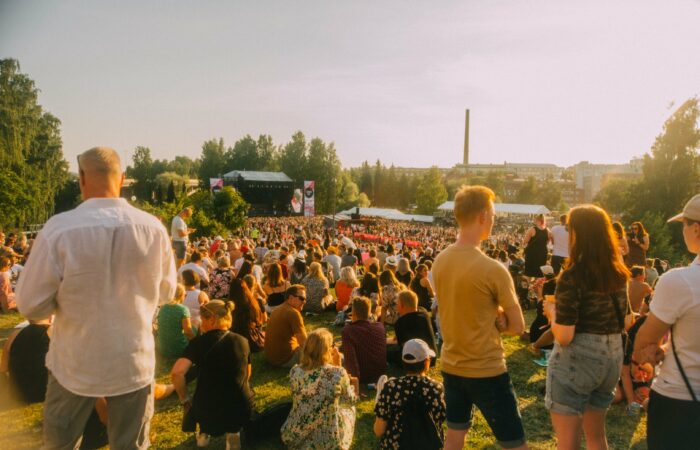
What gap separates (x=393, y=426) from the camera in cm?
293

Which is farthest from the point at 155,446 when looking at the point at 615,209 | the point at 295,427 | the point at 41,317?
the point at 615,209

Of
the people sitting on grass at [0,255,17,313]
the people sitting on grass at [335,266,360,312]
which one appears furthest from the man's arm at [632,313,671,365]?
the people sitting on grass at [0,255,17,313]

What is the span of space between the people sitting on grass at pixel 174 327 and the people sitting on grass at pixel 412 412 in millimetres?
3103

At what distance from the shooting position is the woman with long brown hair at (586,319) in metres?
2.23

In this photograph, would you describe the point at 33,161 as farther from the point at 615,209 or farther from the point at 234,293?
the point at 615,209

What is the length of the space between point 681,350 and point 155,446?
3865 mm

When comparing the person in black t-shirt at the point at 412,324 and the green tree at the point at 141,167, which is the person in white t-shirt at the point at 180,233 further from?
the green tree at the point at 141,167

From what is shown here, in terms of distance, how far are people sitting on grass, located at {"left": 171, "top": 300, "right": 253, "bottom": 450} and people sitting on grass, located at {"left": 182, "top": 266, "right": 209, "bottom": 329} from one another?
2.54 meters

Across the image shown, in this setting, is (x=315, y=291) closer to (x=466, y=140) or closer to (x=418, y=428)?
(x=418, y=428)

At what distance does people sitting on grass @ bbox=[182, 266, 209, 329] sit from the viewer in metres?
6.06

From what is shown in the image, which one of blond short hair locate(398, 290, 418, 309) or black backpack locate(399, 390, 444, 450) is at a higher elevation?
blond short hair locate(398, 290, 418, 309)

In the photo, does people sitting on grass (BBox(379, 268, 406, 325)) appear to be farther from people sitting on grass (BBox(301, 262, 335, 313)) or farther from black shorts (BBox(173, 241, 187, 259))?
black shorts (BBox(173, 241, 187, 259))

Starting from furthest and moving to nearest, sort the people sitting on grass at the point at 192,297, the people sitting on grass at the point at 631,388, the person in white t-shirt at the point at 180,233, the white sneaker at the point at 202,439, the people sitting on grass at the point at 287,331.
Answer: the person in white t-shirt at the point at 180,233, the people sitting on grass at the point at 192,297, the people sitting on grass at the point at 287,331, the people sitting on grass at the point at 631,388, the white sneaker at the point at 202,439

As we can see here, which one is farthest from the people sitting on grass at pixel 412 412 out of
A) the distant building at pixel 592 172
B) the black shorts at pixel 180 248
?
the distant building at pixel 592 172
